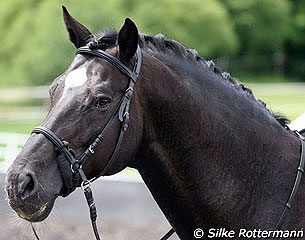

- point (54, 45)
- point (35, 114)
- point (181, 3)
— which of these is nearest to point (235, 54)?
point (181, 3)

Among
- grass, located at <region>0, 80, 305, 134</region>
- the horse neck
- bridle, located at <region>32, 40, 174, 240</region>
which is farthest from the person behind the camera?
grass, located at <region>0, 80, 305, 134</region>

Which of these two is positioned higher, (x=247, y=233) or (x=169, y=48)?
(x=169, y=48)

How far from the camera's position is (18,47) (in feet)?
135

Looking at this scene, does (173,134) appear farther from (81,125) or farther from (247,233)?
(247,233)

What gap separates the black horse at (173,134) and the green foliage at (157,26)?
16074mm

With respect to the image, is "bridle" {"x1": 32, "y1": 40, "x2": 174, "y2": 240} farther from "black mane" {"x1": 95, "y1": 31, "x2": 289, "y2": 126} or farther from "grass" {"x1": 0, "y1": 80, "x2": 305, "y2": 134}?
"grass" {"x1": 0, "y1": 80, "x2": 305, "y2": 134}

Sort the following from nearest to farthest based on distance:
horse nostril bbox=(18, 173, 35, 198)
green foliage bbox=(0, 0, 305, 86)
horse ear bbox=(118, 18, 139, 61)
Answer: horse nostril bbox=(18, 173, 35, 198) → horse ear bbox=(118, 18, 139, 61) → green foliage bbox=(0, 0, 305, 86)

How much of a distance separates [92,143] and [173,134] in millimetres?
415

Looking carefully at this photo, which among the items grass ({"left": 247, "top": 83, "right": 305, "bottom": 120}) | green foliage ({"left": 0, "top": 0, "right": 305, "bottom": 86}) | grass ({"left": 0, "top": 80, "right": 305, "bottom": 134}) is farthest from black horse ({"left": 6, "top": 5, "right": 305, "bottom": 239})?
grass ({"left": 247, "top": 83, "right": 305, "bottom": 120})

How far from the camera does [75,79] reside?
11.2 feet

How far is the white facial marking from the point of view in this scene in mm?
3398

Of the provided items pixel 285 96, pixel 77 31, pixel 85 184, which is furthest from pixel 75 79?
pixel 285 96

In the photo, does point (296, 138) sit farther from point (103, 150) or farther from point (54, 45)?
point (54, 45)

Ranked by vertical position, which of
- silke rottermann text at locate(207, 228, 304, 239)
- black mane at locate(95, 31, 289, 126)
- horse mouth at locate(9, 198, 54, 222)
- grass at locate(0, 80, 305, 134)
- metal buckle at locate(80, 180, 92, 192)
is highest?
grass at locate(0, 80, 305, 134)
